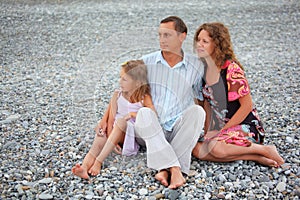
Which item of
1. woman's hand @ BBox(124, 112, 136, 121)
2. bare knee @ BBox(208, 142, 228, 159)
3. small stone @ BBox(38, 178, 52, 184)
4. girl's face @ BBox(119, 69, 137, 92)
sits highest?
girl's face @ BBox(119, 69, 137, 92)

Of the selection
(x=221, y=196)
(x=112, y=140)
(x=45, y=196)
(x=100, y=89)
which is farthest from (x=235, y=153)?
(x=100, y=89)

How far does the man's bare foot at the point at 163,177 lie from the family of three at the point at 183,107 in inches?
1.6

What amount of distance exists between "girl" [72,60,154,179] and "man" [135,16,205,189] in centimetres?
10

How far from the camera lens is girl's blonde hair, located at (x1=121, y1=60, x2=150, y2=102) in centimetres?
355

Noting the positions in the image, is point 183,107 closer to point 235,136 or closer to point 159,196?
point 235,136

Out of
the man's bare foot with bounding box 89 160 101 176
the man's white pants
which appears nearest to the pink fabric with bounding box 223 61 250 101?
the man's white pants

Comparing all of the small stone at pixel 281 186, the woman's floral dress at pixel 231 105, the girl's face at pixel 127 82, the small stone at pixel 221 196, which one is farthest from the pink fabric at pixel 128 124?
the small stone at pixel 281 186

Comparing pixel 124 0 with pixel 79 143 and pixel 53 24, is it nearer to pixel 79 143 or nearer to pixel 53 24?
pixel 53 24

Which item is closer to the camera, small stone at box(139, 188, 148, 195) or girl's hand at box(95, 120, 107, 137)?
small stone at box(139, 188, 148, 195)

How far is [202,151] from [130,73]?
93 cm

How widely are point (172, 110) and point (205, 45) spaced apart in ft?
2.07

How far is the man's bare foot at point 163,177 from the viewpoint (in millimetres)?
3262

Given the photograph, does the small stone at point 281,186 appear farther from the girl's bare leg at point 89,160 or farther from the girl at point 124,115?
the girl's bare leg at point 89,160

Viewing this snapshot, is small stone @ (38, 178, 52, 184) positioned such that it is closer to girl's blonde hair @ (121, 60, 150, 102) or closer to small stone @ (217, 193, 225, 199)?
girl's blonde hair @ (121, 60, 150, 102)
